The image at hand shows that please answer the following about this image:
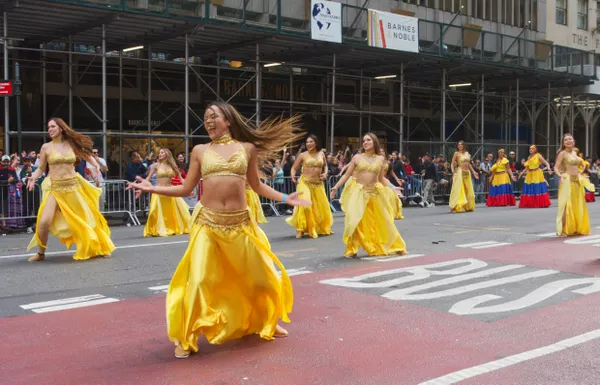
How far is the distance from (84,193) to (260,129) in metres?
5.37

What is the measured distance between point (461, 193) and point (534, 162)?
3064 millimetres

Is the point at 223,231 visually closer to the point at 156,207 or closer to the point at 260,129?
the point at 260,129

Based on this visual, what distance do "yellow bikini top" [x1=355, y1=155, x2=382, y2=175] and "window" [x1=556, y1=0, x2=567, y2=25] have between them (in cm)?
3557

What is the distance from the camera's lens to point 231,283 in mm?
5762

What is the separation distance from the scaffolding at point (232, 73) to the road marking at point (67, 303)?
10673 millimetres

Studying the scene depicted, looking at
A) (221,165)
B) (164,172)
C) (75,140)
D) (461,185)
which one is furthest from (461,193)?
(221,165)

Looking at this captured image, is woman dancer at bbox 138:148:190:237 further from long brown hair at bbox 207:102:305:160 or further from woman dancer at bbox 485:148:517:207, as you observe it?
woman dancer at bbox 485:148:517:207

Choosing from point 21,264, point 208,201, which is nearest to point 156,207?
point 21,264

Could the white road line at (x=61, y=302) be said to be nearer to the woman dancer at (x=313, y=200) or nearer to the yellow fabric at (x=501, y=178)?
the woman dancer at (x=313, y=200)

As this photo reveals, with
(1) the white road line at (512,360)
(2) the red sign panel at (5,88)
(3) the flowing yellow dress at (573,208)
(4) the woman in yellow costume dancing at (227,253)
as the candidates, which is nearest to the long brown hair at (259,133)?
(4) the woman in yellow costume dancing at (227,253)

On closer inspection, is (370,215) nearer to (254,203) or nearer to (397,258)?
(397,258)

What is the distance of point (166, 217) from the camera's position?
14.3 m

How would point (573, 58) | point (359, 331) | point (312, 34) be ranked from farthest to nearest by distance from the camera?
point (573, 58) → point (312, 34) → point (359, 331)

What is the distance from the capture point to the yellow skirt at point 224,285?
545cm
